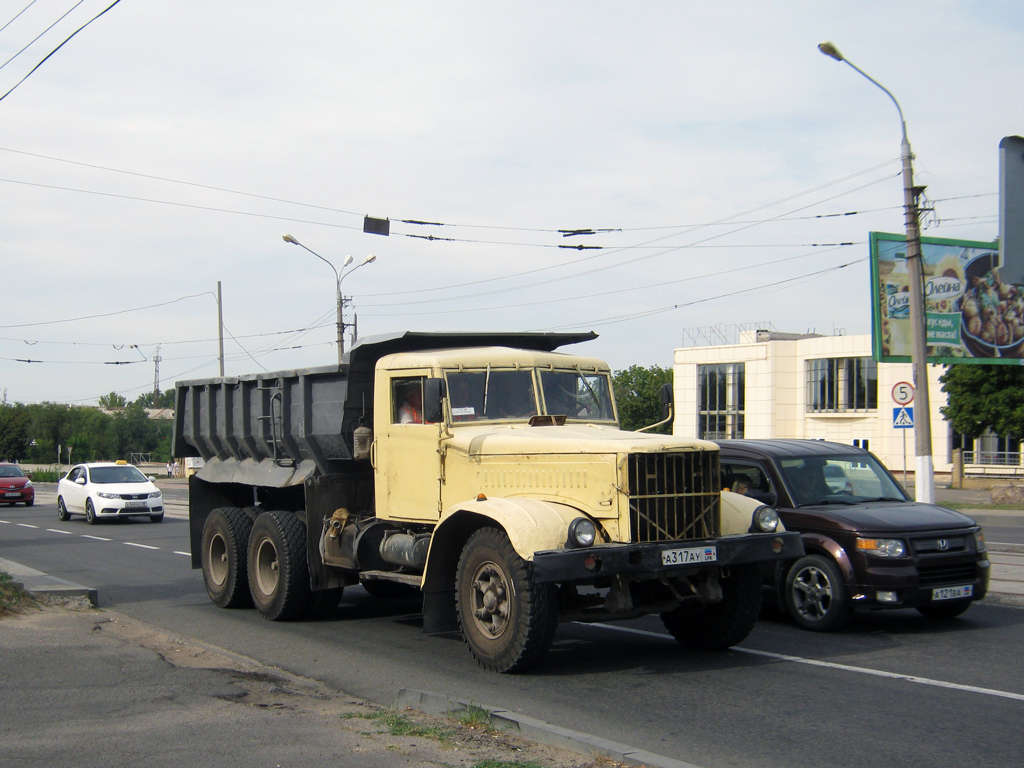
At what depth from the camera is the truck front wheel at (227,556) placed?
37.2ft

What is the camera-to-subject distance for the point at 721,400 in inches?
2530

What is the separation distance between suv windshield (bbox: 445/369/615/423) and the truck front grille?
5.50 feet

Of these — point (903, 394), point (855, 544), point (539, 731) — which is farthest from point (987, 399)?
point (539, 731)

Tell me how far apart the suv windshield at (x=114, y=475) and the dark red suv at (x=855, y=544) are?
2124 centimetres

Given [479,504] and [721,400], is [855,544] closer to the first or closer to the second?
[479,504]

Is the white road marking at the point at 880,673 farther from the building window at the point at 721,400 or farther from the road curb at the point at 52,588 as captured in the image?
the building window at the point at 721,400

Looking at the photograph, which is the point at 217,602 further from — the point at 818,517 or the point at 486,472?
the point at 818,517

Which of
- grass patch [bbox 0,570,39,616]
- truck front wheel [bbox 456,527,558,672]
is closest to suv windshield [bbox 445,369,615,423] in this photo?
truck front wheel [bbox 456,527,558,672]

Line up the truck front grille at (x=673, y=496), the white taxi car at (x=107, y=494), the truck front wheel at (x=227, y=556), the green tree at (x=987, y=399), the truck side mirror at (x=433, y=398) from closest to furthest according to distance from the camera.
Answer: the truck front grille at (x=673, y=496) → the truck side mirror at (x=433, y=398) → the truck front wheel at (x=227, y=556) → the white taxi car at (x=107, y=494) → the green tree at (x=987, y=399)

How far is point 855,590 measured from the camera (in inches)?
359

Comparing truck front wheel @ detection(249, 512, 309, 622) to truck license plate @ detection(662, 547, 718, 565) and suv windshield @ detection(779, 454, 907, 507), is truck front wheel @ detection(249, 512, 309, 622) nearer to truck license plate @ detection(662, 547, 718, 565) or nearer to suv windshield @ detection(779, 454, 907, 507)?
truck license plate @ detection(662, 547, 718, 565)

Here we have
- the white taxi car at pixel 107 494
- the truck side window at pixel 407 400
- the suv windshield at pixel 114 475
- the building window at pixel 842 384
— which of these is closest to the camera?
the truck side window at pixel 407 400

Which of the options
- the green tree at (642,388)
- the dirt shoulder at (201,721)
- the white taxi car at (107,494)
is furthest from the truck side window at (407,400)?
the green tree at (642,388)

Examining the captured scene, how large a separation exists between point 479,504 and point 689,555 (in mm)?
1615
